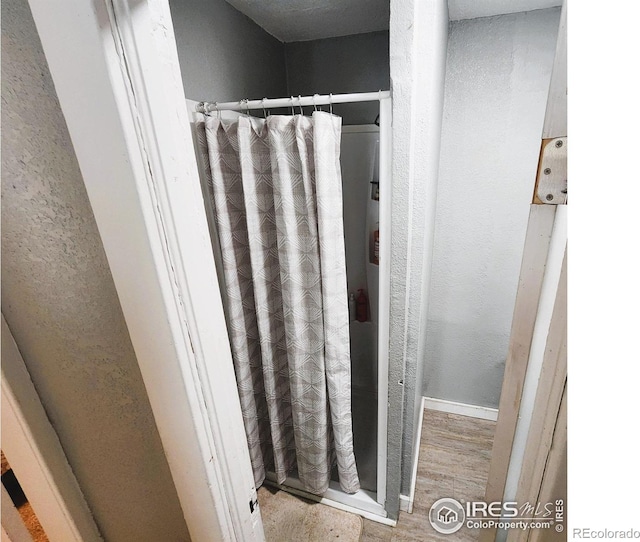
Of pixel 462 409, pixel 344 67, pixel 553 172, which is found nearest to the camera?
pixel 553 172

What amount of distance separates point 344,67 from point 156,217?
1.86 meters

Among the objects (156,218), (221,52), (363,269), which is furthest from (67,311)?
(363,269)

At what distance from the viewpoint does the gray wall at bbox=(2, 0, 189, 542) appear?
40 centimetres

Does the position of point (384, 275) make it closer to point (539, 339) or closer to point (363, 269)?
point (539, 339)

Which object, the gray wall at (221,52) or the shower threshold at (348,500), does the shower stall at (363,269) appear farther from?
the gray wall at (221,52)

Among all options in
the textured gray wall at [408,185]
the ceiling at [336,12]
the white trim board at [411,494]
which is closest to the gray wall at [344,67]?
the ceiling at [336,12]

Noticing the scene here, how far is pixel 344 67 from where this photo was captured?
1.86 metres

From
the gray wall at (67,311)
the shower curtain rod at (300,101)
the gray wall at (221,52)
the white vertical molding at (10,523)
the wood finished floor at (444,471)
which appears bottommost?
the wood finished floor at (444,471)

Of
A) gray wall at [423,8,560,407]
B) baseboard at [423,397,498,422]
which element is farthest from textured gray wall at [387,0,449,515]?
baseboard at [423,397,498,422]

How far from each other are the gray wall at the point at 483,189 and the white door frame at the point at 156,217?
165 centimetres

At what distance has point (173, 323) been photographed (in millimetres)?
467

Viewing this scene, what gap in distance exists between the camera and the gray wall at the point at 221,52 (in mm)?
1188

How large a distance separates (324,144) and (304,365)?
87cm
